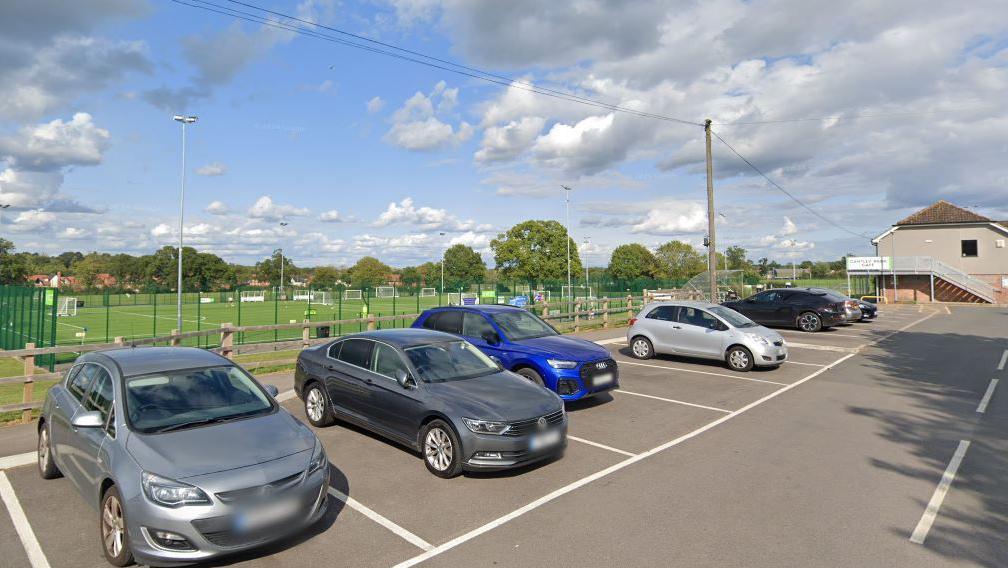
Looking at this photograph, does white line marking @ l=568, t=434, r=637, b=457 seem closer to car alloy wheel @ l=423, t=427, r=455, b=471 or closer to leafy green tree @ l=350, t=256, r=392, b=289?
car alloy wheel @ l=423, t=427, r=455, b=471

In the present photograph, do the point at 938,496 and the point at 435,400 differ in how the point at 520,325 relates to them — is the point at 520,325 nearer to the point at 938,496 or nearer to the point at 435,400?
the point at 435,400

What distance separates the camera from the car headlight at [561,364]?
8.55 m

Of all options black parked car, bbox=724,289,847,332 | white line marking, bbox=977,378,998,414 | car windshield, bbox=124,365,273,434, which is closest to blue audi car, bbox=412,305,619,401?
car windshield, bbox=124,365,273,434

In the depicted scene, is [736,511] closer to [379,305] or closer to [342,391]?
[342,391]

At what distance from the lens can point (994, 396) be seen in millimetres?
9867

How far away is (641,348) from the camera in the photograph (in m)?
14.1

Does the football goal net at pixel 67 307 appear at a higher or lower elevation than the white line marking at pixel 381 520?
higher

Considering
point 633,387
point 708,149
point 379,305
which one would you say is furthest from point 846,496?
point 379,305

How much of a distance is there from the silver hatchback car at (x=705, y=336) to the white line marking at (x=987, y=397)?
3493 millimetres

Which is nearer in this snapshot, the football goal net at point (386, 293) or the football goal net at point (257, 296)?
the football goal net at point (386, 293)

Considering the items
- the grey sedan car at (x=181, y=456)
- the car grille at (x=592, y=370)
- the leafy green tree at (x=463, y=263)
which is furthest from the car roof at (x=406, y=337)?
the leafy green tree at (x=463, y=263)

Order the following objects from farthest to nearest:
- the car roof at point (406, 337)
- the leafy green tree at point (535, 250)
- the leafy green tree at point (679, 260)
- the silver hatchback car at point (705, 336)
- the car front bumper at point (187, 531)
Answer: the leafy green tree at point (679, 260) < the leafy green tree at point (535, 250) < the silver hatchback car at point (705, 336) < the car roof at point (406, 337) < the car front bumper at point (187, 531)

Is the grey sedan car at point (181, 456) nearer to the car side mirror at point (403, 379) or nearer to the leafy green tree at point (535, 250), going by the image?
the car side mirror at point (403, 379)

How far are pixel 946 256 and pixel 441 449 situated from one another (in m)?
55.0
